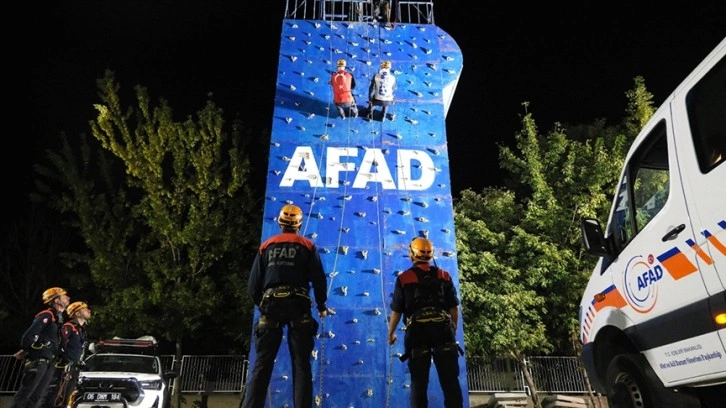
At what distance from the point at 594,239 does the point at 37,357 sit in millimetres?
8582

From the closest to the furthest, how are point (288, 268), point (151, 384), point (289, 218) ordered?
point (288, 268), point (289, 218), point (151, 384)

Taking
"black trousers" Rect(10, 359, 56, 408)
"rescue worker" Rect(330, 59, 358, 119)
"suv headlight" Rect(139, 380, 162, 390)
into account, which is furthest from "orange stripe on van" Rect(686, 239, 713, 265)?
"rescue worker" Rect(330, 59, 358, 119)

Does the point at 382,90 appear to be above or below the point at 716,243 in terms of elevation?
above

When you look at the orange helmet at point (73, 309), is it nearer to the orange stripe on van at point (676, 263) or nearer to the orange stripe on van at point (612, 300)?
the orange stripe on van at point (612, 300)

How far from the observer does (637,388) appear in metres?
3.67

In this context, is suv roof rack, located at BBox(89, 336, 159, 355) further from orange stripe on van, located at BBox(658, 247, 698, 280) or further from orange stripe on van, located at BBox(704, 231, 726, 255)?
orange stripe on van, located at BBox(704, 231, 726, 255)

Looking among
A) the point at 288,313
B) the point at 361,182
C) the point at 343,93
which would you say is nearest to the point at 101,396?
the point at 288,313

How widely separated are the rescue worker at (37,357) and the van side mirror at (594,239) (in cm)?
845

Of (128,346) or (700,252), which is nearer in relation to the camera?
(700,252)

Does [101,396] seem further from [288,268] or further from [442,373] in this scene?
[442,373]

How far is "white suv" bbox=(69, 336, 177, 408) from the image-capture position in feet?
29.6

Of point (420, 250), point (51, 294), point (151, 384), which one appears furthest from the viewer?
point (151, 384)

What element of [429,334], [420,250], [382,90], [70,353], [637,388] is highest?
[382,90]

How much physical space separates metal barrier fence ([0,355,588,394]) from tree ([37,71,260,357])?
982mm
